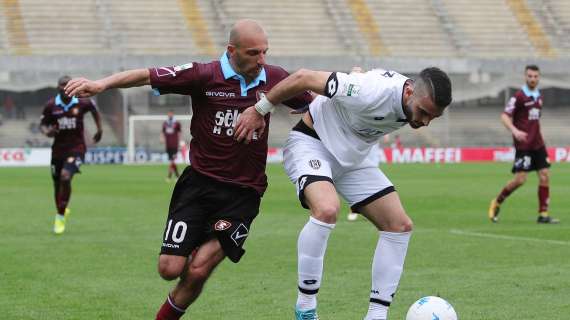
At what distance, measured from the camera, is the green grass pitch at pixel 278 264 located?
8.42m

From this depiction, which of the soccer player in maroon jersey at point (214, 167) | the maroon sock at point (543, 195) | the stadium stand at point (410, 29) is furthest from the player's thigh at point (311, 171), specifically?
the stadium stand at point (410, 29)

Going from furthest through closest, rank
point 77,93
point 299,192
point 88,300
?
point 88,300
point 299,192
point 77,93

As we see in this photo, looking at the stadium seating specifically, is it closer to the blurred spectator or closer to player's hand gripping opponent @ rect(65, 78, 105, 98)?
the blurred spectator

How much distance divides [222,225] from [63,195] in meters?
8.62

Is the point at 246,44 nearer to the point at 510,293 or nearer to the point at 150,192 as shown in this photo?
the point at 510,293

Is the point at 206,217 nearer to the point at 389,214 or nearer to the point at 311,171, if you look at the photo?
the point at 311,171

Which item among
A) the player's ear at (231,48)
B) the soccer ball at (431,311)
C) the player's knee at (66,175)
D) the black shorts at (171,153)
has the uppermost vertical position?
the player's ear at (231,48)

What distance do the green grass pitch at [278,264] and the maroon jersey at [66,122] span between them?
122cm

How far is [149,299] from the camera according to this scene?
8922mm

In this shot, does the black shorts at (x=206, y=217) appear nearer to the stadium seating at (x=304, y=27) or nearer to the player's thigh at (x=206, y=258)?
the player's thigh at (x=206, y=258)

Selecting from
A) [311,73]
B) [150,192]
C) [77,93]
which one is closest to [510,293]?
[311,73]

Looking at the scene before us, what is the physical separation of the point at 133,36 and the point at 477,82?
15.1 metres

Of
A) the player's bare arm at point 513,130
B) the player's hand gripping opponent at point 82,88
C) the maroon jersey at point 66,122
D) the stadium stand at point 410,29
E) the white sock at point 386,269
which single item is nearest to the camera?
the player's hand gripping opponent at point 82,88

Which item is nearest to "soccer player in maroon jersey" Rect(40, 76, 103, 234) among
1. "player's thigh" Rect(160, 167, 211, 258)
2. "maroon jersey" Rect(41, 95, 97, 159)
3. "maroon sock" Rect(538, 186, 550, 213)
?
"maroon jersey" Rect(41, 95, 97, 159)
